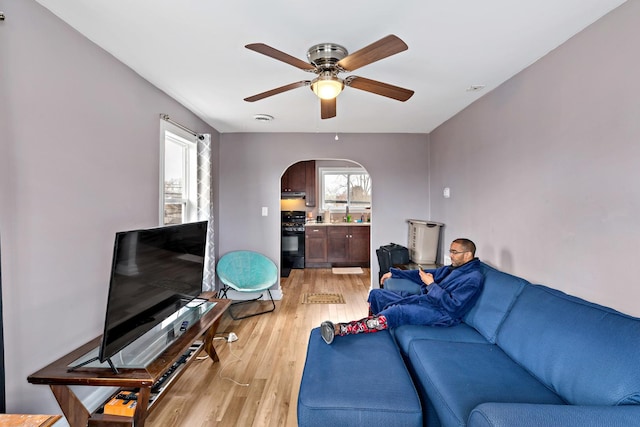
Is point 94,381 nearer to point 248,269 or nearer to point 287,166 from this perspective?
point 248,269

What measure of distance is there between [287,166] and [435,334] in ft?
9.72

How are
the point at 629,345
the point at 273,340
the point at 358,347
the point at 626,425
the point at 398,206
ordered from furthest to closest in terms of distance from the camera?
the point at 398,206
the point at 273,340
the point at 358,347
the point at 629,345
the point at 626,425

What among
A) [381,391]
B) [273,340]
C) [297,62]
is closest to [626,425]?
[381,391]

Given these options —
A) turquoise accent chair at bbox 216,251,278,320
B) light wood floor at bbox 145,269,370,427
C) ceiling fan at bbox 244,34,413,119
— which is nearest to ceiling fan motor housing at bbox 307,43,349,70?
ceiling fan at bbox 244,34,413,119

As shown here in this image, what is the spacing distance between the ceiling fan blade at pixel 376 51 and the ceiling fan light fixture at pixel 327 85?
0.45ft

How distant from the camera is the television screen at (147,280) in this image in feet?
4.78

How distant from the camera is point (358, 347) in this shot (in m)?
1.90

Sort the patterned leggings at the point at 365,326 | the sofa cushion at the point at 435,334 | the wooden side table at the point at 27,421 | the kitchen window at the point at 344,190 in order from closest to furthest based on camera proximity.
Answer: the wooden side table at the point at 27,421
the sofa cushion at the point at 435,334
the patterned leggings at the point at 365,326
the kitchen window at the point at 344,190

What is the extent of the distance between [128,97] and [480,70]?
2690mm

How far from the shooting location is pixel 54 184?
5.26 ft

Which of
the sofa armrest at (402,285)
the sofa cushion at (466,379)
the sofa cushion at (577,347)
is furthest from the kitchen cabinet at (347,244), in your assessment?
the sofa cushion at (577,347)

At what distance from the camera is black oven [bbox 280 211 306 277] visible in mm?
5875

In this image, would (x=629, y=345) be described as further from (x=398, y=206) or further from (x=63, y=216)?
(x=398, y=206)

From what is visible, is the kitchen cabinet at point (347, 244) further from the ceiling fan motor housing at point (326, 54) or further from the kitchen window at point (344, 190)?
the ceiling fan motor housing at point (326, 54)
